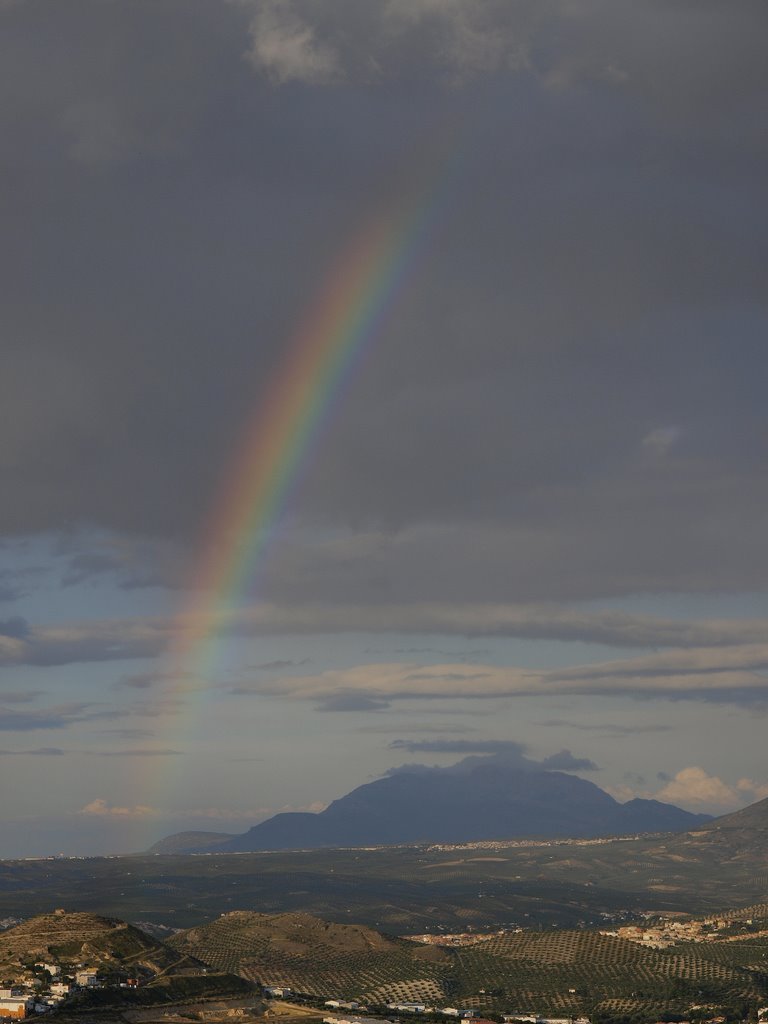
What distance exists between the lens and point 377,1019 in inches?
7795

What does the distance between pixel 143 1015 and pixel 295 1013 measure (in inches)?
935

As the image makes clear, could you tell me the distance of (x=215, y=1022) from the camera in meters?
189

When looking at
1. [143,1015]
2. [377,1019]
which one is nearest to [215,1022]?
[143,1015]

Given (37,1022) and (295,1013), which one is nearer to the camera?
(37,1022)

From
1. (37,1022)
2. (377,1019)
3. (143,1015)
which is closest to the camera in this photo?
(37,1022)

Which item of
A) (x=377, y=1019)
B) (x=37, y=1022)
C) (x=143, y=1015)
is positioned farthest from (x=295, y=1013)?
(x=37, y=1022)

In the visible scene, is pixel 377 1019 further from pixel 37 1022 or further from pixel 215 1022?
pixel 37 1022

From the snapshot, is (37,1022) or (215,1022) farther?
(215,1022)

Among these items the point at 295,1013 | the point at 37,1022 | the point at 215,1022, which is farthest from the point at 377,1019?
the point at 37,1022

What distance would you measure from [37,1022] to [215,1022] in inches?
1025

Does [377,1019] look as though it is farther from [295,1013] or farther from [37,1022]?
[37,1022]

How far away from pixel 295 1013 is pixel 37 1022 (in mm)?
39915

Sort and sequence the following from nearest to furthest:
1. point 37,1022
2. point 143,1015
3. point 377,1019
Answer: point 37,1022
point 143,1015
point 377,1019

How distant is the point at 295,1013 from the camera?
19850 cm
